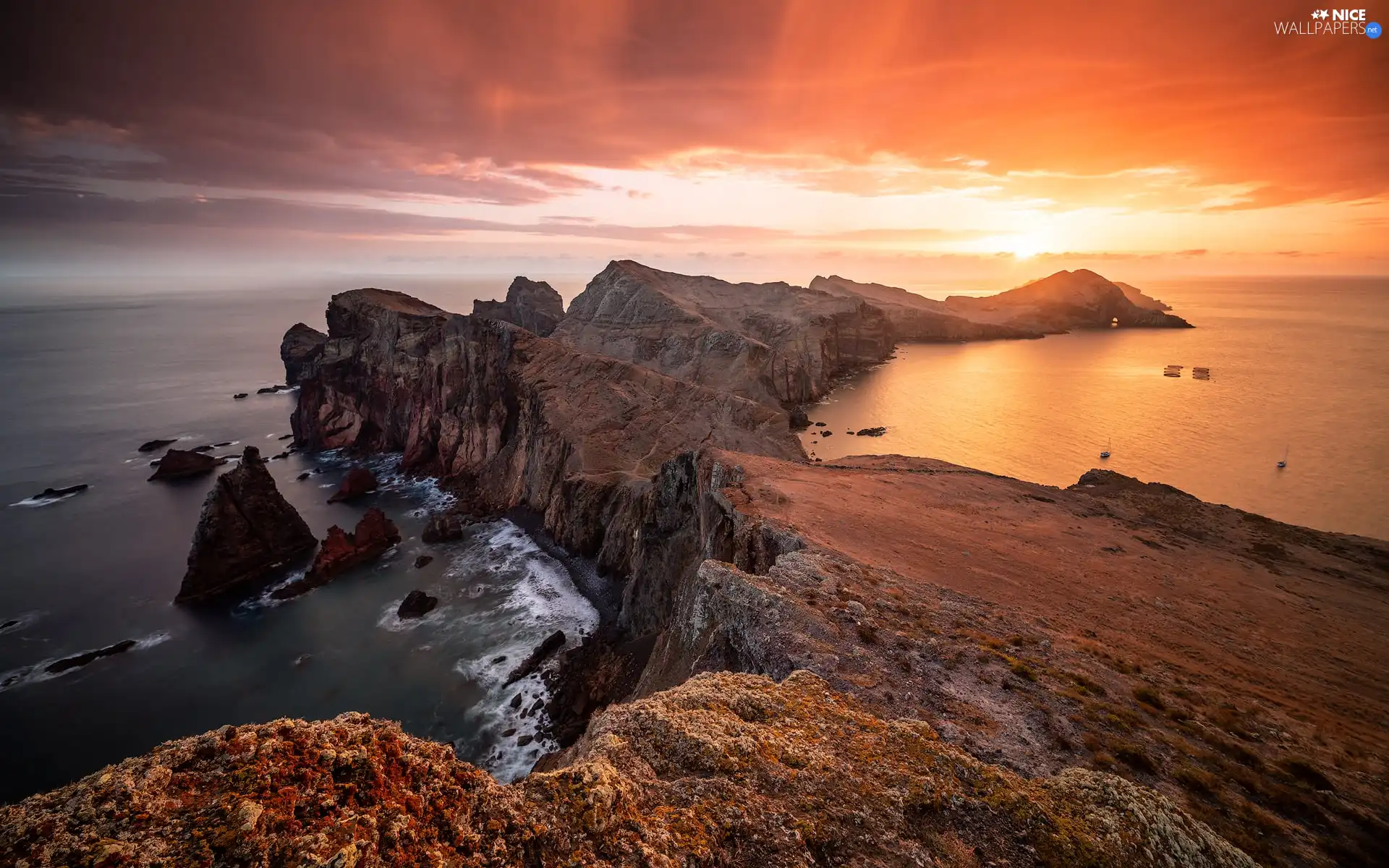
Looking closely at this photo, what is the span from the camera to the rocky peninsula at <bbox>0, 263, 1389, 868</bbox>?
4840mm

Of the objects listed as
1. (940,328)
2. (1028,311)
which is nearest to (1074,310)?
(1028,311)

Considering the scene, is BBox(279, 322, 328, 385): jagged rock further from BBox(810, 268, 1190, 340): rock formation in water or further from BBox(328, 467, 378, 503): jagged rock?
BBox(810, 268, 1190, 340): rock formation in water

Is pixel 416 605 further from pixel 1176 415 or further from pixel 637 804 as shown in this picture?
pixel 1176 415

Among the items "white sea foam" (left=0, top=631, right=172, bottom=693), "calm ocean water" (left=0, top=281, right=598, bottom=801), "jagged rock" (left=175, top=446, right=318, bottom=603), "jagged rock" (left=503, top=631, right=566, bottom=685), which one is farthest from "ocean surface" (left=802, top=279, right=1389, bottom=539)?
"white sea foam" (left=0, top=631, right=172, bottom=693)

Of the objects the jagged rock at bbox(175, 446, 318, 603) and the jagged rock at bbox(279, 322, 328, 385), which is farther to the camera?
the jagged rock at bbox(279, 322, 328, 385)

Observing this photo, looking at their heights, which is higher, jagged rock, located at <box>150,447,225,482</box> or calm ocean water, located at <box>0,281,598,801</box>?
jagged rock, located at <box>150,447,225,482</box>

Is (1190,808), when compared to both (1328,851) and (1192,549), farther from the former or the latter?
(1192,549)

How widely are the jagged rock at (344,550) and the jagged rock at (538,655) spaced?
19159 mm

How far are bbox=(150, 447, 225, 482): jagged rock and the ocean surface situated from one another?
7164 centimetres

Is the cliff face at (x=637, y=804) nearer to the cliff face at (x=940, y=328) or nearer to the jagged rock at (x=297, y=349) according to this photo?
the jagged rock at (x=297, y=349)

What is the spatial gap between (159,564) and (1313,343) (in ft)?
552

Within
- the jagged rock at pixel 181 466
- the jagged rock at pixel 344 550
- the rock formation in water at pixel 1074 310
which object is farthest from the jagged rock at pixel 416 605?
the rock formation in water at pixel 1074 310

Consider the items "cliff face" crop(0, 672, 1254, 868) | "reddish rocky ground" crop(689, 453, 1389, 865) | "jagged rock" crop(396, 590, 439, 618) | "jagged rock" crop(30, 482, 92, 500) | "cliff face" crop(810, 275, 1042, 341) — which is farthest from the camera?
"cliff face" crop(810, 275, 1042, 341)

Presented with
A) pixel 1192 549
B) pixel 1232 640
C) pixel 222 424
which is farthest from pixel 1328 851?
pixel 222 424
